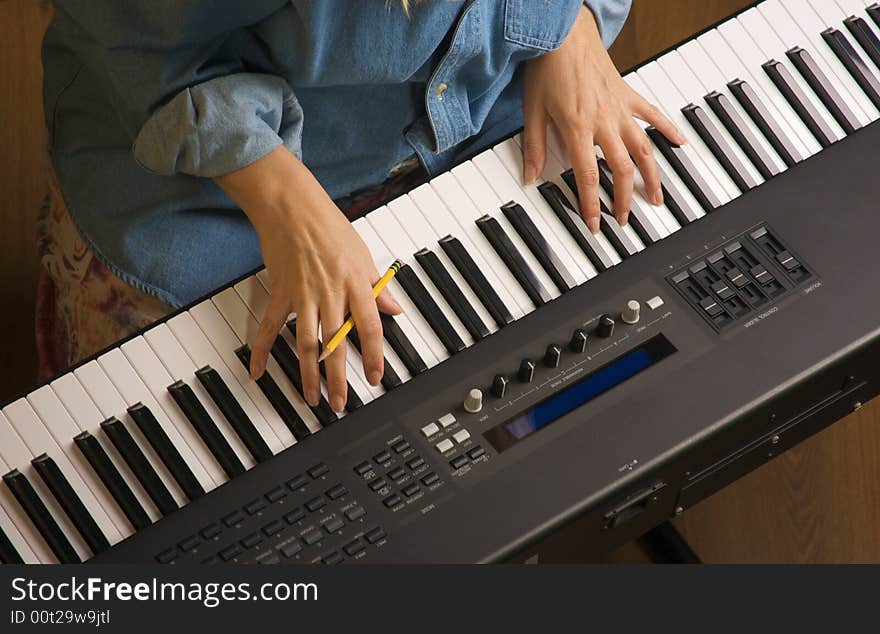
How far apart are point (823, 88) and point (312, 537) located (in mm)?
854

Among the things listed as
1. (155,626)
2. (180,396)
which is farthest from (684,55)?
(155,626)

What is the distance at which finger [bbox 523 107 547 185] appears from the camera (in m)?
1.43

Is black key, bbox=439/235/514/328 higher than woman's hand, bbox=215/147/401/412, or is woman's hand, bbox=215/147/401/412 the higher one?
woman's hand, bbox=215/147/401/412

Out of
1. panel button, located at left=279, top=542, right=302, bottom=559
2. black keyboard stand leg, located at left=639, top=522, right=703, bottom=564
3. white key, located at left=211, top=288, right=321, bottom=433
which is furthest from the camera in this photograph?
black keyboard stand leg, located at left=639, top=522, right=703, bottom=564

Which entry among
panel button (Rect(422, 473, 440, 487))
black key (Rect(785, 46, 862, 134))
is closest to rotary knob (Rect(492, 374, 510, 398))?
panel button (Rect(422, 473, 440, 487))

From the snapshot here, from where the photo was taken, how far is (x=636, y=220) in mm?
1411

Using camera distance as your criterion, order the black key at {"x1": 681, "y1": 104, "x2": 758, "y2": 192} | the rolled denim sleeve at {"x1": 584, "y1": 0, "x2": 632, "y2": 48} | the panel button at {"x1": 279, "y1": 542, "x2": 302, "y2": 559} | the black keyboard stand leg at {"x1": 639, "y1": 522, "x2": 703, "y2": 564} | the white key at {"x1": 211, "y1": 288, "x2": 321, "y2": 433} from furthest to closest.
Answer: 1. the black keyboard stand leg at {"x1": 639, "y1": 522, "x2": 703, "y2": 564}
2. the rolled denim sleeve at {"x1": 584, "y1": 0, "x2": 632, "y2": 48}
3. the black key at {"x1": 681, "y1": 104, "x2": 758, "y2": 192}
4. the white key at {"x1": 211, "y1": 288, "x2": 321, "y2": 433}
5. the panel button at {"x1": 279, "y1": 542, "x2": 302, "y2": 559}

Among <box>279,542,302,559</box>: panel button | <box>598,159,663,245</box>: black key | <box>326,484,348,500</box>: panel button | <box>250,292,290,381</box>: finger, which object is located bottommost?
<box>279,542,302,559</box>: panel button

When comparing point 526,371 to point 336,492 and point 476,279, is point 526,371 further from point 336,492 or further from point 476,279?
point 336,492

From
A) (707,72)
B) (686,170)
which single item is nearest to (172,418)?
(686,170)

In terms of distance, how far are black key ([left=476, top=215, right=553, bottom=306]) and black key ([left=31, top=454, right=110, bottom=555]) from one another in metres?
0.55

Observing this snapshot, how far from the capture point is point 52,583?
3.83ft

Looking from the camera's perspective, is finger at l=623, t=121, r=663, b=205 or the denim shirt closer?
the denim shirt

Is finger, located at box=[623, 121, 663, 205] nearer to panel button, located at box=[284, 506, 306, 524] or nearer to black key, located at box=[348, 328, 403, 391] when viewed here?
black key, located at box=[348, 328, 403, 391]
